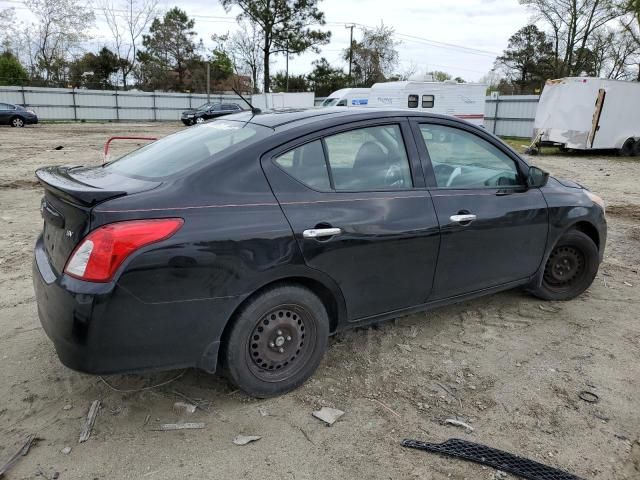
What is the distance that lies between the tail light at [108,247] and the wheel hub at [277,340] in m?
0.78

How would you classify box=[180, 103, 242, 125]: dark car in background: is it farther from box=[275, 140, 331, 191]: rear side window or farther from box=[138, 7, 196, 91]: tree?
box=[275, 140, 331, 191]: rear side window

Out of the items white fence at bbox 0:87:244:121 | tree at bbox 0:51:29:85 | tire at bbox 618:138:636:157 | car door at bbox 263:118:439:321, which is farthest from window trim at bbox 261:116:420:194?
tree at bbox 0:51:29:85

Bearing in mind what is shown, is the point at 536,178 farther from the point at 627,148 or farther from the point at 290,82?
the point at 290,82

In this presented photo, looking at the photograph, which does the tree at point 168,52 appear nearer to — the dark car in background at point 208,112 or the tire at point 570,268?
the dark car in background at point 208,112

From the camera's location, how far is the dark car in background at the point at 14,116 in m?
26.7

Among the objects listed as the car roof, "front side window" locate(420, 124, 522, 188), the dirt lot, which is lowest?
the dirt lot

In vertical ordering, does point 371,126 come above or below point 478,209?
above

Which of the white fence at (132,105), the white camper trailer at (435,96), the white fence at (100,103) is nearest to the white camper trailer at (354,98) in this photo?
the white camper trailer at (435,96)

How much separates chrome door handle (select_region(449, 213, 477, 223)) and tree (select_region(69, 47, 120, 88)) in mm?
52286

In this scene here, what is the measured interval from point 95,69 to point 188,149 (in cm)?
5666

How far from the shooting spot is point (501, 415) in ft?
9.64

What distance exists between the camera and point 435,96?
22750 millimetres

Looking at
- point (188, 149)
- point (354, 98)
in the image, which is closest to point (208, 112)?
point (354, 98)

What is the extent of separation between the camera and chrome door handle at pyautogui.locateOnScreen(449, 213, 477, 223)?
346cm
